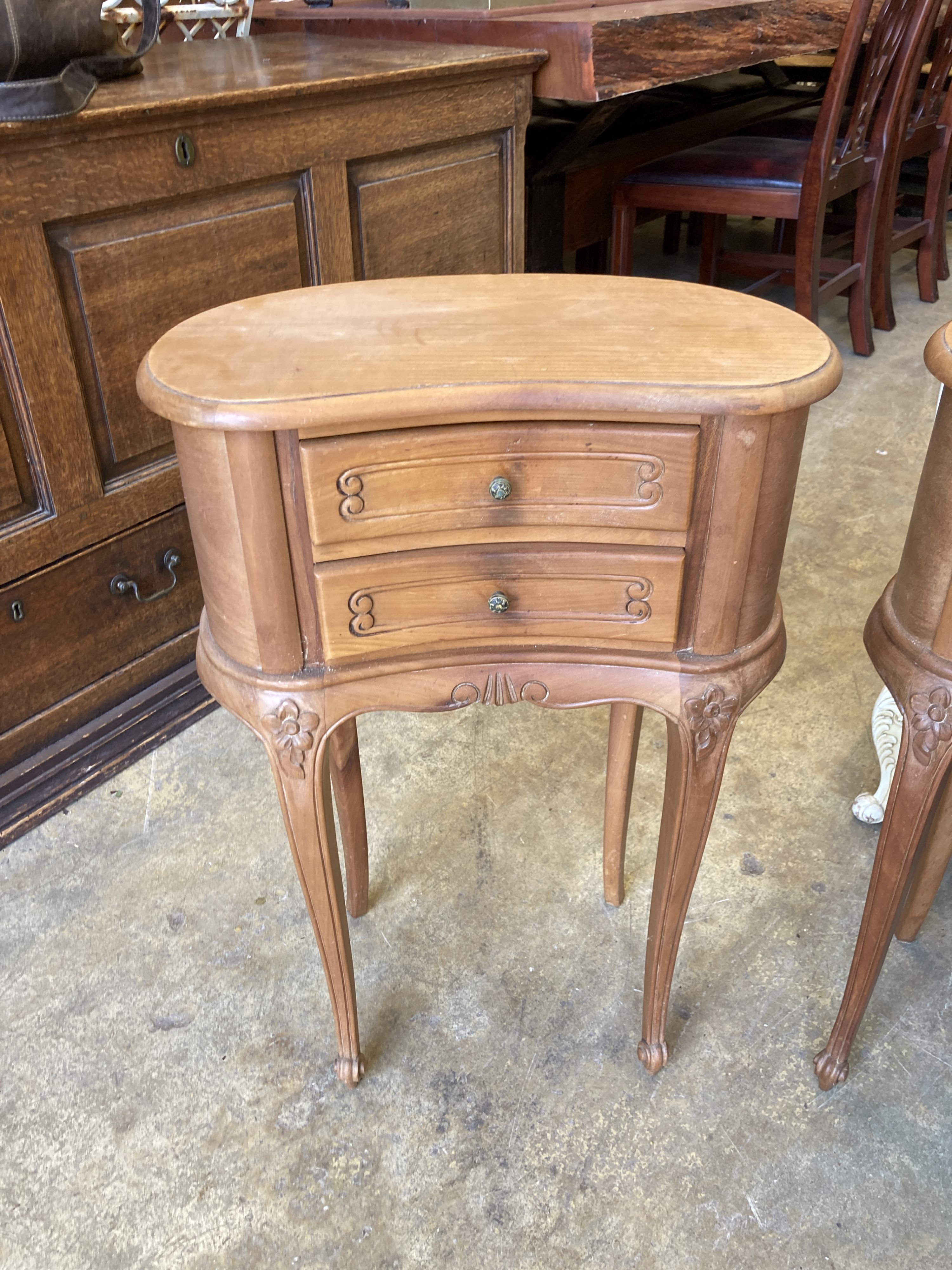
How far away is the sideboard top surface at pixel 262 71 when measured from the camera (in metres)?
1.31

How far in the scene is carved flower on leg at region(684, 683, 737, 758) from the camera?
2.97 ft

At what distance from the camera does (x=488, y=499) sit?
82 centimetres

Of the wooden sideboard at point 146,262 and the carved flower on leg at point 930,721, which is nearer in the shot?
the carved flower on leg at point 930,721

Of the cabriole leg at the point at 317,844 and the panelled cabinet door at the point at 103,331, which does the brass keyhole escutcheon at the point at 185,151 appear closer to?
the panelled cabinet door at the point at 103,331

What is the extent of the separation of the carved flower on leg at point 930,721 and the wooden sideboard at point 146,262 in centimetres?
118

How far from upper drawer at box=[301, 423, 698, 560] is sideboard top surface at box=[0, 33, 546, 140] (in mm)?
795

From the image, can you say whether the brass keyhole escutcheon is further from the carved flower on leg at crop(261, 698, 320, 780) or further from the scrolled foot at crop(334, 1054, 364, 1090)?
the scrolled foot at crop(334, 1054, 364, 1090)

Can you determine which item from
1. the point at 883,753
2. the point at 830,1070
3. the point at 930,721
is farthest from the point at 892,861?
the point at 883,753

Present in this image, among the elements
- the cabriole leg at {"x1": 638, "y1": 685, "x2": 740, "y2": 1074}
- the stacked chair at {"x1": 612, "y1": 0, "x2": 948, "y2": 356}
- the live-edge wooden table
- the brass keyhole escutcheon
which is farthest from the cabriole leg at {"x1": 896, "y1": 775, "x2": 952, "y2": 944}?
the stacked chair at {"x1": 612, "y1": 0, "x2": 948, "y2": 356}

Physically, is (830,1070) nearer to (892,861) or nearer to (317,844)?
(892,861)

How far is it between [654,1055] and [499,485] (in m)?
0.75

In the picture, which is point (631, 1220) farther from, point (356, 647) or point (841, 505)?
point (841, 505)

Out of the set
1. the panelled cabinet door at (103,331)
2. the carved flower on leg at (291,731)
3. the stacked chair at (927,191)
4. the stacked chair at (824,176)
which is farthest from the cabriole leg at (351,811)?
the stacked chair at (927,191)

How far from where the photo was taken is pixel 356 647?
0.88 metres
